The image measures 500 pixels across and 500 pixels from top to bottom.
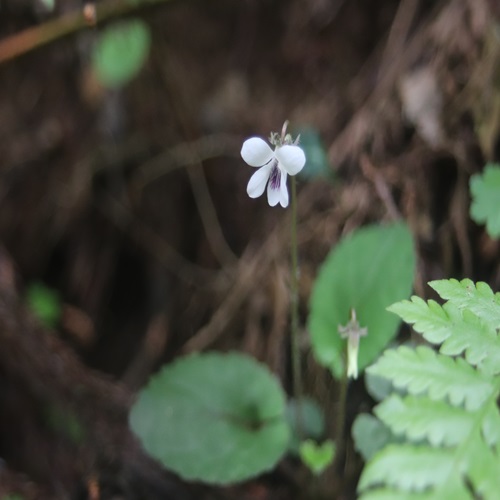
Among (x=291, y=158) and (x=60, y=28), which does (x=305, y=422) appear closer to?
(x=291, y=158)

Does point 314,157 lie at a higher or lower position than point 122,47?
lower

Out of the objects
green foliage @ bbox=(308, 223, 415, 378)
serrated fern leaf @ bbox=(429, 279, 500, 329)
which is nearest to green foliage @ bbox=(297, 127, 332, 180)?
green foliage @ bbox=(308, 223, 415, 378)

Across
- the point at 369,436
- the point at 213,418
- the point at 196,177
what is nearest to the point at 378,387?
the point at 369,436

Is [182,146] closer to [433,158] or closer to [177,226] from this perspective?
[177,226]

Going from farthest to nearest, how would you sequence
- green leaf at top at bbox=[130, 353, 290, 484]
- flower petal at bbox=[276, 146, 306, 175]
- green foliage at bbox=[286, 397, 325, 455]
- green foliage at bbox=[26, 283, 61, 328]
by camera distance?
green foliage at bbox=[26, 283, 61, 328]
green foliage at bbox=[286, 397, 325, 455]
green leaf at top at bbox=[130, 353, 290, 484]
flower petal at bbox=[276, 146, 306, 175]

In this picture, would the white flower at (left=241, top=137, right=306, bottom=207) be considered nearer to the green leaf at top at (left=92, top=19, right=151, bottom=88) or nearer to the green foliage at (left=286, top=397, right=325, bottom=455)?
the green foliage at (left=286, top=397, right=325, bottom=455)

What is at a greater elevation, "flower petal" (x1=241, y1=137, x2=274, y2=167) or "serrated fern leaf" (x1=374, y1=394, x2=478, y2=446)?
"flower petal" (x1=241, y1=137, x2=274, y2=167)
